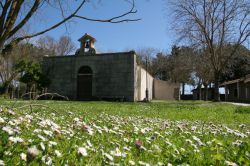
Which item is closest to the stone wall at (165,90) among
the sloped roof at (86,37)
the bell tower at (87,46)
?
the bell tower at (87,46)

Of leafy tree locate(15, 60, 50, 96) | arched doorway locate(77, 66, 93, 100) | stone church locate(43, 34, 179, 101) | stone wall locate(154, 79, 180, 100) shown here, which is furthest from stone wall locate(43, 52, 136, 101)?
stone wall locate(154, 79, 180, 100)

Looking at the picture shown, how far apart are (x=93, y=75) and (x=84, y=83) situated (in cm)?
126

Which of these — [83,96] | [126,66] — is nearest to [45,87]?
[83,96]

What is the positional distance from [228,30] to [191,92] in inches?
1556

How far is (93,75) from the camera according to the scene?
33.1 m

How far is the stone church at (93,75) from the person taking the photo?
3167 centimetres

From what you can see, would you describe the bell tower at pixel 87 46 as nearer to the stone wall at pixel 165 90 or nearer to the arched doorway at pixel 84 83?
the arched doorway at pixel 84 83

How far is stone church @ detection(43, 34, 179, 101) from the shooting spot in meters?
31.7

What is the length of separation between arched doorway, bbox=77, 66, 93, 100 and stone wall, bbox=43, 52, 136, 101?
356 mm

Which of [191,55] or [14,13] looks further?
[191,55]

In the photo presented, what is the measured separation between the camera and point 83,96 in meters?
32.8

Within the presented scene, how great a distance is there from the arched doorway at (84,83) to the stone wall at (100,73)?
36 cm

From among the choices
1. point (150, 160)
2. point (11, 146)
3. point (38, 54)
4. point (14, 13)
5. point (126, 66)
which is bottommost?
point (150, 160)

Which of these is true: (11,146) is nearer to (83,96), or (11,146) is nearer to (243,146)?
(243,146)
